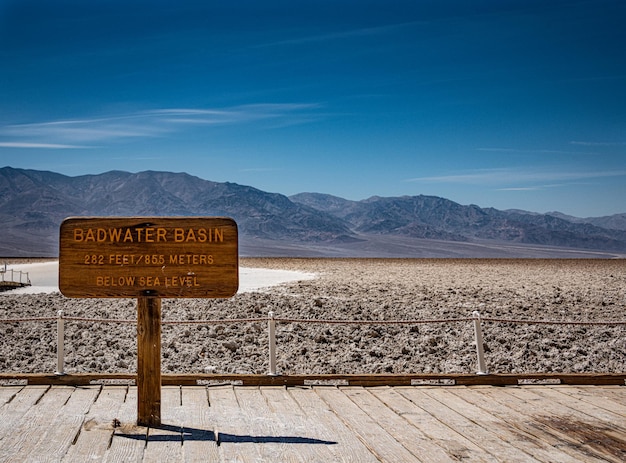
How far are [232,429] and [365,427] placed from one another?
4.32ft

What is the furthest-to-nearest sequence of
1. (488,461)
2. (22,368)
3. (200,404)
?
(22,368), (200,404), (488,461)

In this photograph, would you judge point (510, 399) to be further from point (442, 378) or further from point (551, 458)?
point (551, 458)

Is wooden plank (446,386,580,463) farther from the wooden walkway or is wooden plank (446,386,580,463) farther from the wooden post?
the wooden post

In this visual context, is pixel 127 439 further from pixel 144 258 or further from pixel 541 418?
pixel 541 418

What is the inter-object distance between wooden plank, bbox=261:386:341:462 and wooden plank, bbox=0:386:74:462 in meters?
2.30

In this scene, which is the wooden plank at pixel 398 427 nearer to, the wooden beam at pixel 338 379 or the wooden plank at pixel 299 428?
the wooden beam at pixel 338 379

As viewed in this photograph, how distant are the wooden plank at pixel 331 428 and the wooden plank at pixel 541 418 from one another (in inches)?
68.8

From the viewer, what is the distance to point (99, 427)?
19.5ft

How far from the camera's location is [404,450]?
17.4 ft

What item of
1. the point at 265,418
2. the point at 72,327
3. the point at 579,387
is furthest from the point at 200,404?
the point at 72,327

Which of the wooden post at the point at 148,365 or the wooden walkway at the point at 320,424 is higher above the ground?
the wooden post at the point at 148,365

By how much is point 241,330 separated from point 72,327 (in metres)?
5.40

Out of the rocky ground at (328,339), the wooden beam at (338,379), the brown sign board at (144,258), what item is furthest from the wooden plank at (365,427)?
the rocky ground at (328,339)

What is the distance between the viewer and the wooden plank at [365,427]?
520cm
